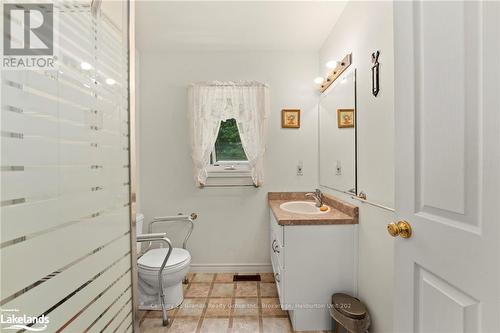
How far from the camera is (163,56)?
2510 mm

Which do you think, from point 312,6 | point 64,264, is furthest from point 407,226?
point 312,6

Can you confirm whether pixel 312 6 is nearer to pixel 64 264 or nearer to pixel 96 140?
pixel 96 140

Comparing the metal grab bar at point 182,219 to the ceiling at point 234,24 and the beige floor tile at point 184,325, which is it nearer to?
the beige floor tile at point 184,325

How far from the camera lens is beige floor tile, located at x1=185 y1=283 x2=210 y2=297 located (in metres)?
2.13

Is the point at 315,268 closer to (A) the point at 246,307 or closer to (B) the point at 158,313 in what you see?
(A) the point at 246,307

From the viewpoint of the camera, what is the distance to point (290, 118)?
8.18 feet

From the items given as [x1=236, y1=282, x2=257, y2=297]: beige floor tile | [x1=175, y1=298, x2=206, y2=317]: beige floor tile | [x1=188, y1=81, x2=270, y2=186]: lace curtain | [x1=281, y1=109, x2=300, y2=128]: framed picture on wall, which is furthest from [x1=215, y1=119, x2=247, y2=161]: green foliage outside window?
[x1=175, y1=298, x2=206, y2=317]: beige floor tile

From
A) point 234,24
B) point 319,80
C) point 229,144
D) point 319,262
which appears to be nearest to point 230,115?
point 229,144

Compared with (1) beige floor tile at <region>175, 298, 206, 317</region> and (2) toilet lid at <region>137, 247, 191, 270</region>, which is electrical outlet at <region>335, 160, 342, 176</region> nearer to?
(2) toilet lid at <region>137, 247, 191, 270</region>

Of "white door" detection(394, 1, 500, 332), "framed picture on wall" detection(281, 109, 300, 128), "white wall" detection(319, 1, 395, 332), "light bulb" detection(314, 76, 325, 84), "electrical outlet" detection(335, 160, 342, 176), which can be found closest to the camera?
"white door" detection(394, 1, 500, 332)

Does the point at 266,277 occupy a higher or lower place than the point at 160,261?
lower

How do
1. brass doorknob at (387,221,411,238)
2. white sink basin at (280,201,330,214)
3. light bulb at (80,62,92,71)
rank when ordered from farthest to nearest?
white sink basin at (280,201,330,214)
brass doorknob at (387,221,411,238)
light bulb at (80,62,92,71)

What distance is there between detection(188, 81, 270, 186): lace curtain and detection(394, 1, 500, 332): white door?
1631 millimetres

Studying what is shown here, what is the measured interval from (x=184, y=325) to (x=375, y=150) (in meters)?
1.94
